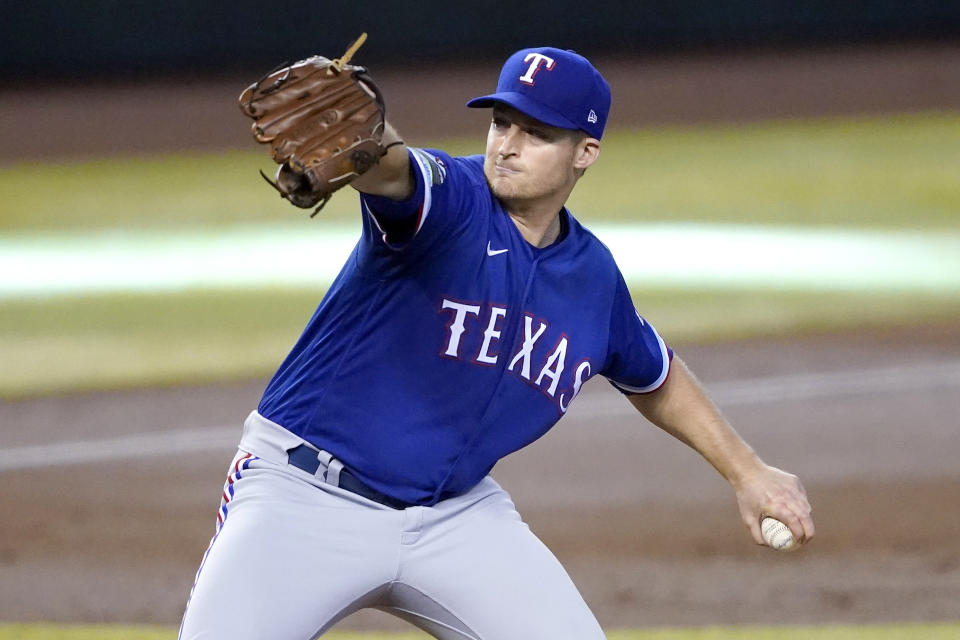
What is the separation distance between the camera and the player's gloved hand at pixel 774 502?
2949 millimetres

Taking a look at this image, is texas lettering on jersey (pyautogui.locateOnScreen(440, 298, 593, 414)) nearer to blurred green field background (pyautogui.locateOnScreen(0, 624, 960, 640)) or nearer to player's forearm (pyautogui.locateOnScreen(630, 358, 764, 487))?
player's forearm (pyautogui.locateOnScreen(630, 358, 764, 487))

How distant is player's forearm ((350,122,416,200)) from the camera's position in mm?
2322

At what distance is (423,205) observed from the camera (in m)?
2.45

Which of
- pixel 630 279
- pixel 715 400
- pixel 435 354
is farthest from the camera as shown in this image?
pixel 630 279

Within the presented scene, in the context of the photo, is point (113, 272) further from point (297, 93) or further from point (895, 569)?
point (297, 93)

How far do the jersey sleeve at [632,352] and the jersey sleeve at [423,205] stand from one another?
614 millimetres

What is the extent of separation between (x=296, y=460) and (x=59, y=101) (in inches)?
365

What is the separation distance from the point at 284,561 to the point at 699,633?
2448mm

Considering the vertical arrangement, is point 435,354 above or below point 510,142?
below

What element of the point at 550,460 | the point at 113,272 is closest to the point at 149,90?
the point at 113,272

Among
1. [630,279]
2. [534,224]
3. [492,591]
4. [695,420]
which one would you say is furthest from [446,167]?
[630,279]

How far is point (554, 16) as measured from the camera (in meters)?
10.6

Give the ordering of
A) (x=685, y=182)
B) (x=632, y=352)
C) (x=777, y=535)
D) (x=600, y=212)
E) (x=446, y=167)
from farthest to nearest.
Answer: (x=685, y=182) < (x=600, y=212) < (x=632, y=352) < (x=777, y=535) < (x=446, y=167)

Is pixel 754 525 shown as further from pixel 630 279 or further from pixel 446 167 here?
pixel 630 279
